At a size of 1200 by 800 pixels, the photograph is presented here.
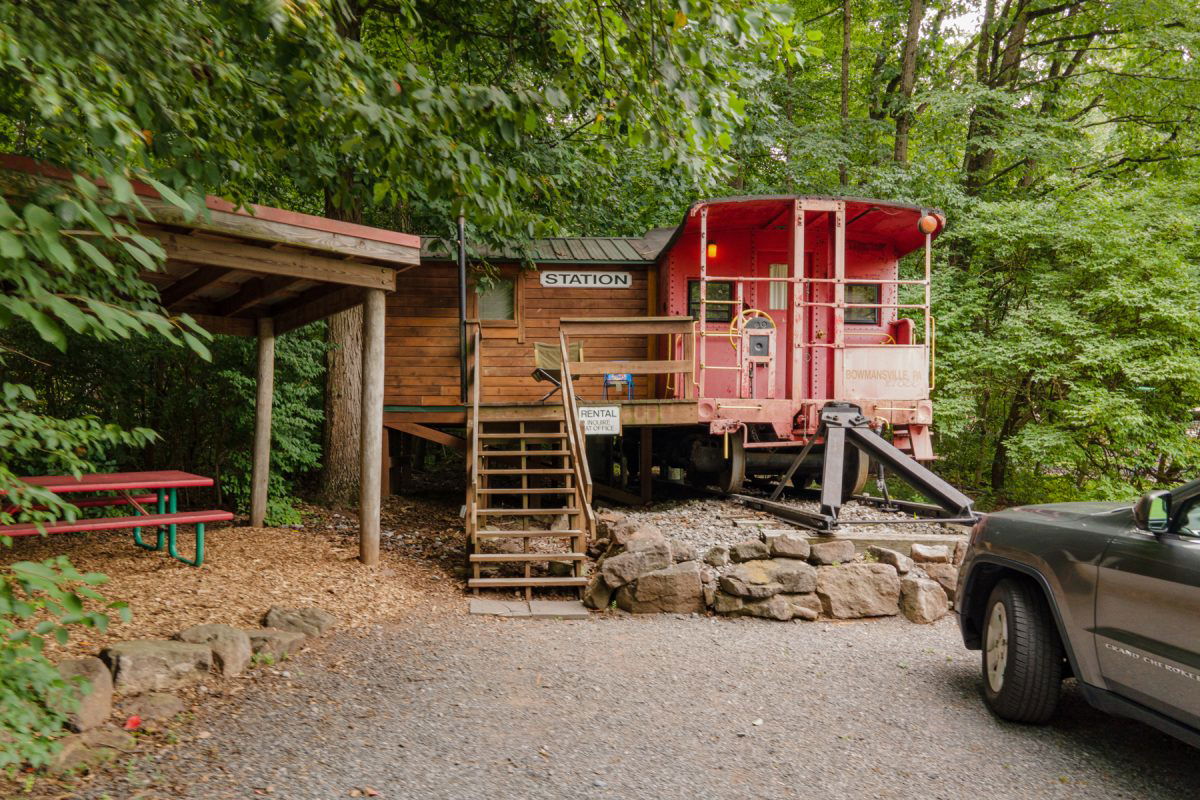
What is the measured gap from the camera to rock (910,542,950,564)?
22.7 feet

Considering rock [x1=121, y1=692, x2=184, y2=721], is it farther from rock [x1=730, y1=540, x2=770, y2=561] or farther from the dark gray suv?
rock [x1=730, y1=540, x2=770, y2=561]

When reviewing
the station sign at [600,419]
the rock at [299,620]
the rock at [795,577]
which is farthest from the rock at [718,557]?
the rock at [299,620]

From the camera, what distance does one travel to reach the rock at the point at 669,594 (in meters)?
6.36

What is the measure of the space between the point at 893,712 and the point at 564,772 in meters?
1.86

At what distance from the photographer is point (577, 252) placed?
12258 millimetres

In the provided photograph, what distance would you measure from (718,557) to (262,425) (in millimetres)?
5079

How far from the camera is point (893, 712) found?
4.29 metres

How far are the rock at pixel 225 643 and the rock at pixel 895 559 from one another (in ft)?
16.1

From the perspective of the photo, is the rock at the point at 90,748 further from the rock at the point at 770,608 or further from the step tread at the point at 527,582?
the rock at the point at 770,608

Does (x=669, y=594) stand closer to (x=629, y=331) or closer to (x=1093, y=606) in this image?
(x=1093, y=606)

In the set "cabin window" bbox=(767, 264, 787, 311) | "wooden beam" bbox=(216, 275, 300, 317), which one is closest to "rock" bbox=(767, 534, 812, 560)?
"wooden beam" bbox=(216, 275, 300, 317)

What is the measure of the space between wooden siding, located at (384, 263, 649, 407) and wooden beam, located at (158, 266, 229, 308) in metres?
3.80

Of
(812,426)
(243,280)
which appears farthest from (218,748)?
(812,426)

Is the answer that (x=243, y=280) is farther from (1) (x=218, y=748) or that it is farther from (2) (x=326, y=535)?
(1) (x=218, y=748)
